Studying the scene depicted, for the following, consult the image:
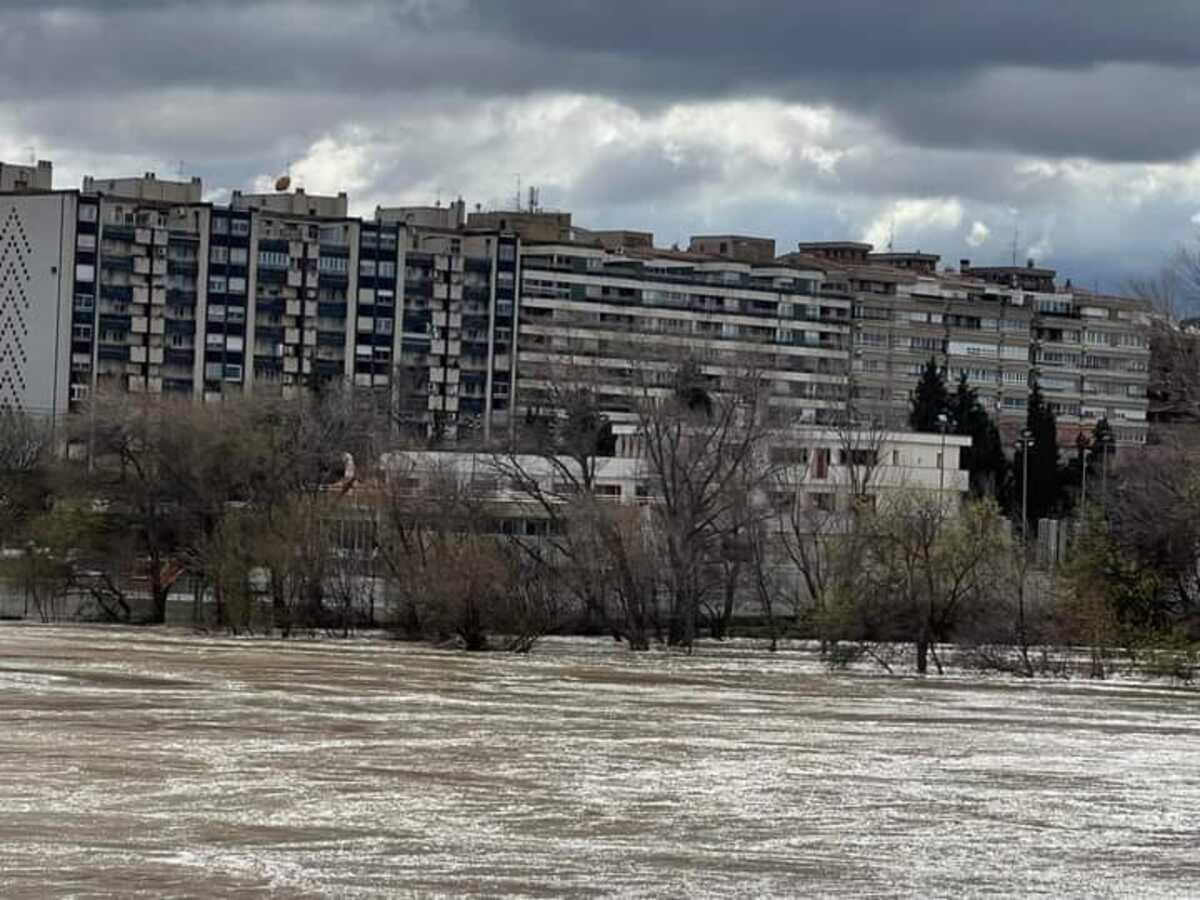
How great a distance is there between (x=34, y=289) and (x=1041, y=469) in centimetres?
6128

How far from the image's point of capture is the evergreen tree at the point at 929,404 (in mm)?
145125

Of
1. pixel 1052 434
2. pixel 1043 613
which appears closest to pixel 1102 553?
pixel 1043 613

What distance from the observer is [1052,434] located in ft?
440

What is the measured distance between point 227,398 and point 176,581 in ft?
34.6

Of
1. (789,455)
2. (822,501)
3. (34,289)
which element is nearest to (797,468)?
(789,455)

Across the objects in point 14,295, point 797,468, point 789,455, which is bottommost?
point 797,468

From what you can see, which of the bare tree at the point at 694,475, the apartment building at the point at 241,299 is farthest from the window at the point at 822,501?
the apartment building at the point at 241,299

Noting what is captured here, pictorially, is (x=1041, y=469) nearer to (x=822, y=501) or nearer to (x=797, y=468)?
(x=797, y=468)

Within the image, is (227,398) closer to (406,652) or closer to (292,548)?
(292,548)

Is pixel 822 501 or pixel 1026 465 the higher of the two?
pixel 1026 465

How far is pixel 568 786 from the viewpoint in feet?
120

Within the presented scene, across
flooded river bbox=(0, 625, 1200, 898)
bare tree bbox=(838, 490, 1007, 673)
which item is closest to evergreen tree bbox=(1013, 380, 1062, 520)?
bare tree bbox=(838, 490, 1007, 673)

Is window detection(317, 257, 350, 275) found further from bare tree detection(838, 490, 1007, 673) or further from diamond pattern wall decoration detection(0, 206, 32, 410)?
bare tree detection(838, 490, 1007, 673)

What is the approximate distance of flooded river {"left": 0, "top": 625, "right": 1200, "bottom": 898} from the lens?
28.5 metres
